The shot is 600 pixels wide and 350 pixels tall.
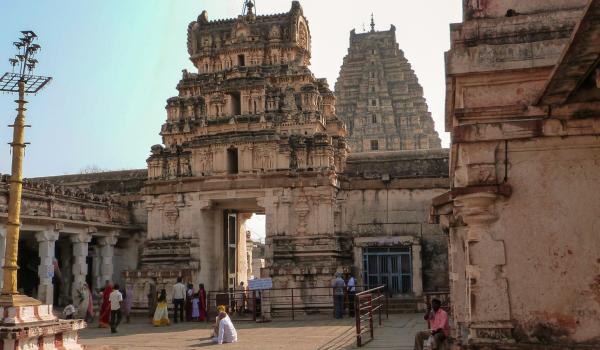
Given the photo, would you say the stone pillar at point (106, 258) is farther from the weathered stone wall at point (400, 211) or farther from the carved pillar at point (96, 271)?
the weathered stone wall at point (400, 211)

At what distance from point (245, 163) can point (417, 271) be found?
710 cm

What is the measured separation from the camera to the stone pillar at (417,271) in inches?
835

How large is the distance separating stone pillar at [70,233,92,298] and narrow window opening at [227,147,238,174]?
238 inches

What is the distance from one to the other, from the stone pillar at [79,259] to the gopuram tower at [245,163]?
2.15 m

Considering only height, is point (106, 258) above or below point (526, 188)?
below

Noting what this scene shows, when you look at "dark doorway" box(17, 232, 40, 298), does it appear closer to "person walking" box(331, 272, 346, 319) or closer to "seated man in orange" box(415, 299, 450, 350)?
"person walking" box(331, 272, 346, 319)

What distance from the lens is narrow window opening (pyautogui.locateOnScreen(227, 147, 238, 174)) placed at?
75.2ft

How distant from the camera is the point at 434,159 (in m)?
23.0

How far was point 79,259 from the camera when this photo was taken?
76.5ft

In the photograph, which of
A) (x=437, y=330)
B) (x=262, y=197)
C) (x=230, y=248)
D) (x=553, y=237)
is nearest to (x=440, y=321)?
(x=437, y=330)

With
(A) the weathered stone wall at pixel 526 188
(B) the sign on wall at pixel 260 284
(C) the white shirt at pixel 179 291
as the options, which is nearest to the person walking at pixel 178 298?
(C) the white shirt at pixel 179 291

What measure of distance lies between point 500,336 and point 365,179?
51.0 feet

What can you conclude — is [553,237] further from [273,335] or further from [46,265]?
[46,265]

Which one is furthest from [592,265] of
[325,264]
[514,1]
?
[325,264]
